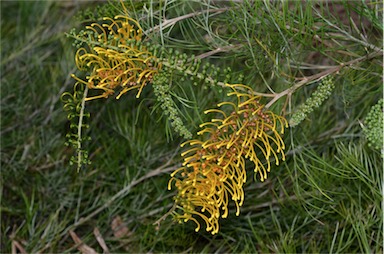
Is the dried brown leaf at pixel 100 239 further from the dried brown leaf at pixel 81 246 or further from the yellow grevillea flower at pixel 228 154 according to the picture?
the yellow grevillea flower at pixel 228 154

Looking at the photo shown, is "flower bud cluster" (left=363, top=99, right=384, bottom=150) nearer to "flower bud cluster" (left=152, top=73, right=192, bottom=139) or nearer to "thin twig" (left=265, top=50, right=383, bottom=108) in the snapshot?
"thin twig" (left=265, top=50, right=383, bottom=108)

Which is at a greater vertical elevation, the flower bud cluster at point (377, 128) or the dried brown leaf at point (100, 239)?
the flower bud cluster at point (377, 128)

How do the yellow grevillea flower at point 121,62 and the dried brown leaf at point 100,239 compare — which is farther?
the dried brown leaf at point 100,239

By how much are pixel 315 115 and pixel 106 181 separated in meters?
0.32

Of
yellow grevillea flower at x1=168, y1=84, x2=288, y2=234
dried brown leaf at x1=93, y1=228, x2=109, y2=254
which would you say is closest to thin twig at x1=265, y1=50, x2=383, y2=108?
yellow grevillea flower at x1=168, y1=84, x2=288, y2=234

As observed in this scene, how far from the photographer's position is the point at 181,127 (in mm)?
550

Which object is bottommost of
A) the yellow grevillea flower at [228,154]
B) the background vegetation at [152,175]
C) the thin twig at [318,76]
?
the background vegetation at [152,175]

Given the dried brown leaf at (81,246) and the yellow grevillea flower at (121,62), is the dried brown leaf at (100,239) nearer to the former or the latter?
the dried brown leaf at (81,246)

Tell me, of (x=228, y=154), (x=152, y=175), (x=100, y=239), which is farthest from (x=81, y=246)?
(x=228, y=154)

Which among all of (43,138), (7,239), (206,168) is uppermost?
(206,168)

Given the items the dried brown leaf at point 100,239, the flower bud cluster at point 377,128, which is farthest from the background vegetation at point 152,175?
the flower bud cluster at point 377,128

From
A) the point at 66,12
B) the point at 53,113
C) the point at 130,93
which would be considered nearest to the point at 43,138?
the point at 53,113

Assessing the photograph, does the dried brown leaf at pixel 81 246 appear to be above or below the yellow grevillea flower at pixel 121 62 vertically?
below

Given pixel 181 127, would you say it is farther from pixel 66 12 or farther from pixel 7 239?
pixel 66 12
